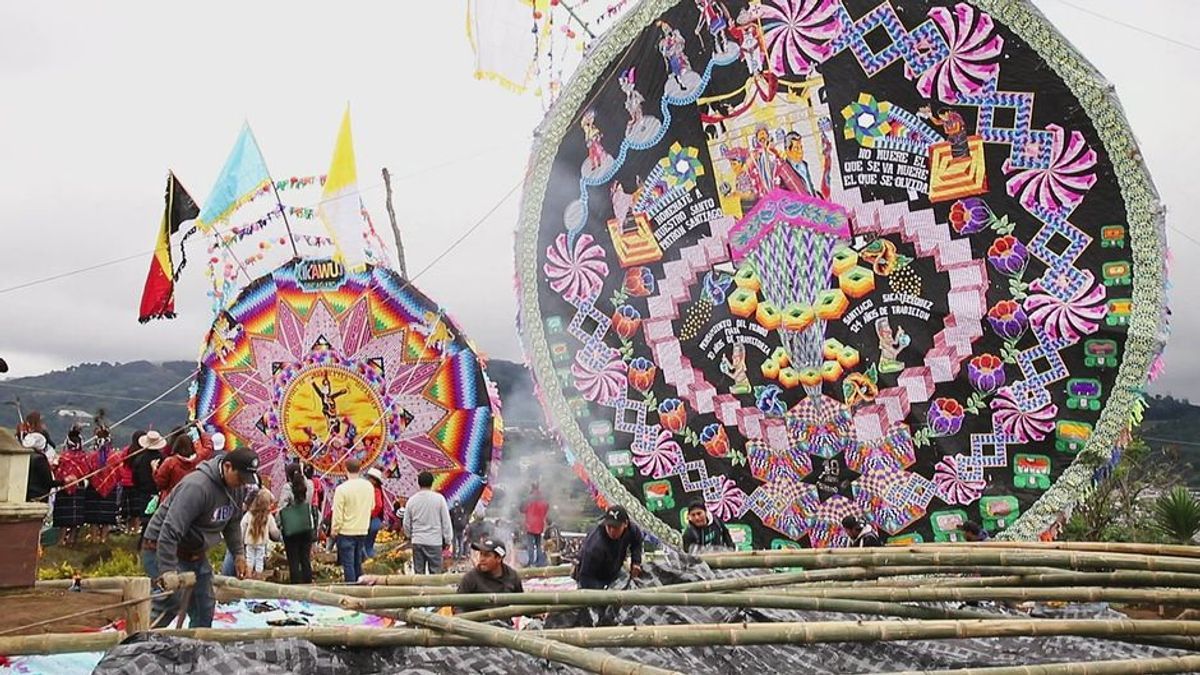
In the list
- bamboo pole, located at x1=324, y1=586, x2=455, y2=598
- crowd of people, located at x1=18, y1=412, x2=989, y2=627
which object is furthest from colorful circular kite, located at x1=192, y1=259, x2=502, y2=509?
bamboo pole, located at x1=324, y1=586, x2=455, y2=598

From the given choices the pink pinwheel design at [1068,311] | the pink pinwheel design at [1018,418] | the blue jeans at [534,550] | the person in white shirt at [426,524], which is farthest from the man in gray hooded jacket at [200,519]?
the blue jeans at [534,550]

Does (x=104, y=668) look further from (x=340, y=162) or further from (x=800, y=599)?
(x=340, y=162)

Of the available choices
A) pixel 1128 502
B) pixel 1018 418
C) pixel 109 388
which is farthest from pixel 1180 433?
pixel 109 388

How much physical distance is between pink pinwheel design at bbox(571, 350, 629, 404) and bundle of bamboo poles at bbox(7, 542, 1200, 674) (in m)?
4.23

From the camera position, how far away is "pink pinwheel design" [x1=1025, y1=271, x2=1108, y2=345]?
724 centimetres

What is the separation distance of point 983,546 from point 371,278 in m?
8.08

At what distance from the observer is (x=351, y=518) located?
854 centimetres

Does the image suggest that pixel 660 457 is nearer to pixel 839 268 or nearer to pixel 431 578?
pixel 839 268

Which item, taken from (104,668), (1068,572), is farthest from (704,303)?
(104,668)

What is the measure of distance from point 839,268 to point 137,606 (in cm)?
563

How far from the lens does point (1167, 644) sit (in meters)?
3.70

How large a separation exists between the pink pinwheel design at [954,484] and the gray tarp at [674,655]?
10.6 feet

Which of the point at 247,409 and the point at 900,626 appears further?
the point at 247,409

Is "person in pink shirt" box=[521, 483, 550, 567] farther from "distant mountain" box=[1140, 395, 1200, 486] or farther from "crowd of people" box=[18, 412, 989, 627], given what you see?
"distant mountain" box=[1140, 395, 1200, 486]
